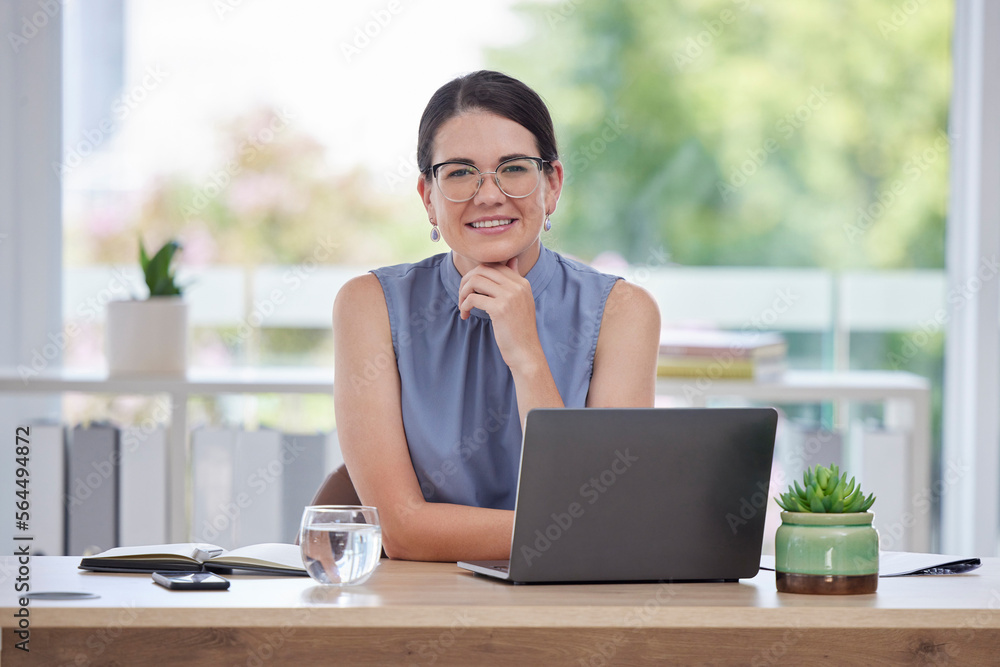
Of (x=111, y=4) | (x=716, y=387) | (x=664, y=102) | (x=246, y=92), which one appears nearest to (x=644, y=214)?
(x=664, y=102)

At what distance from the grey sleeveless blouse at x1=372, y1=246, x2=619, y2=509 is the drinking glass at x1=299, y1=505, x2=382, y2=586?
1.91ft

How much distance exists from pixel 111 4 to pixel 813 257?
2411 mm

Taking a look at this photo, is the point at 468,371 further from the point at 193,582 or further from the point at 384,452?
the point at 193,582

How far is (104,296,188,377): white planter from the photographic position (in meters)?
2.89

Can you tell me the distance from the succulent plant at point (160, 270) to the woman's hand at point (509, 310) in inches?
54.9

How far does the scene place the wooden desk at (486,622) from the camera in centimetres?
110

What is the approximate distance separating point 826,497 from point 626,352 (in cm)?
68

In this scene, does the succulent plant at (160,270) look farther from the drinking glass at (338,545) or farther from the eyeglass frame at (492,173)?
the drinking glass at (338,545)

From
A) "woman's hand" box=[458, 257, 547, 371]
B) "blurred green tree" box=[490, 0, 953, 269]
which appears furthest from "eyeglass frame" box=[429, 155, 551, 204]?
"blurred green tree" box=[490, 0, 953, 269]

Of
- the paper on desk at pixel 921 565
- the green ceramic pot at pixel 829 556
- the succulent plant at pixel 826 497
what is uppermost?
the succulent plant at pixel 826 497

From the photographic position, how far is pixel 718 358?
9.39ft

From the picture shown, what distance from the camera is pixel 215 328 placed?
3.42 metres

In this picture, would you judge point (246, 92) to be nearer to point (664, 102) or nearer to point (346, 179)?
point (346, 179)

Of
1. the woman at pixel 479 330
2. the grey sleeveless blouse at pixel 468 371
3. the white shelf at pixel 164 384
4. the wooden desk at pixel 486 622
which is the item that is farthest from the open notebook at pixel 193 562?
the white shelf at pixel 164 384
